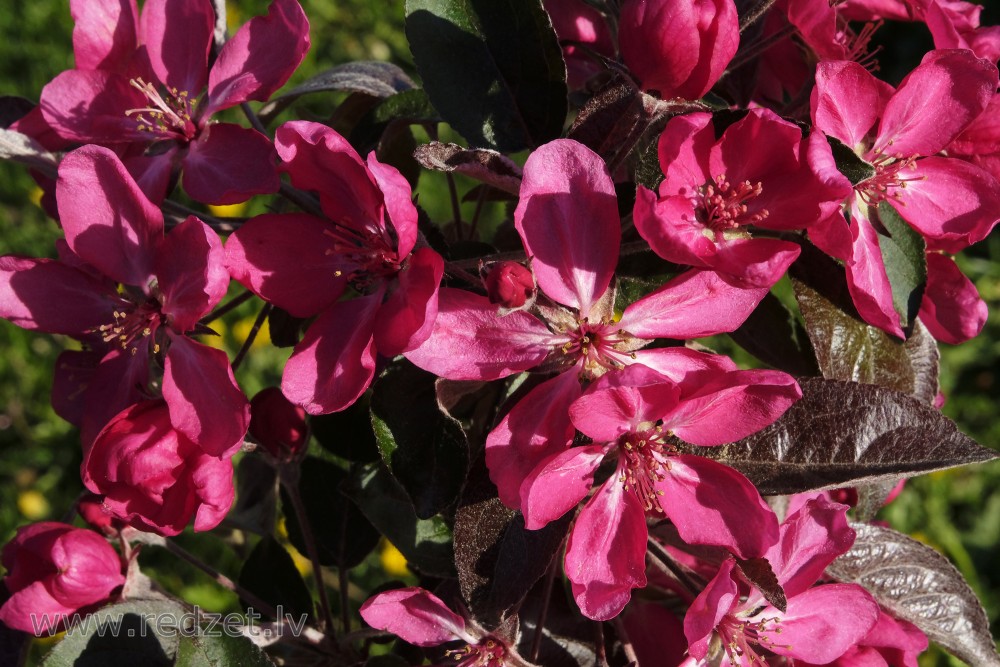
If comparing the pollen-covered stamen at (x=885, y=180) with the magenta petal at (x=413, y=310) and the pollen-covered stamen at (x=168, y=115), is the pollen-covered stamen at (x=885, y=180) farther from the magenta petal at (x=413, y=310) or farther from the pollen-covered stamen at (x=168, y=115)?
the pollen-covered stamen at (x=168, y=115)

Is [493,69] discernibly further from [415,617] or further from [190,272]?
[415,617]

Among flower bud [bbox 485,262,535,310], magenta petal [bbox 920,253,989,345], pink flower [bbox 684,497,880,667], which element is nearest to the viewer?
flower bud [bbox 485,262,535,310]

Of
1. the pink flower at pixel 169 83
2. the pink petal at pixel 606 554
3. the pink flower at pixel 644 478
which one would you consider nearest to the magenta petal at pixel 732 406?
the pink flower at pixel 644 478

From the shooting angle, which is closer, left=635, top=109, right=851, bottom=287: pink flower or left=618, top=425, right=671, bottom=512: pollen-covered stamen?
left=635, top=109, right=851, bottom=287: pink flower

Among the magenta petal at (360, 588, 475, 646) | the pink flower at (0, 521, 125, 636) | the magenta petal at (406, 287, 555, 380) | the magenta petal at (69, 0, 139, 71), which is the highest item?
the magenta petal at (69, 0, 139, 71)

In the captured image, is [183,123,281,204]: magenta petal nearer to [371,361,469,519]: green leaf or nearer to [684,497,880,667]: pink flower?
[371,361,469,519]: green leaf

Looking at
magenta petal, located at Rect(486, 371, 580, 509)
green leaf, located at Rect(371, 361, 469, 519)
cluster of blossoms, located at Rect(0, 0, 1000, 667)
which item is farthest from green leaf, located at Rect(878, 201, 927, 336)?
green leaf, located at Rect(371, 361, 469, 519)
